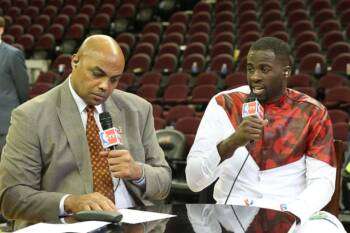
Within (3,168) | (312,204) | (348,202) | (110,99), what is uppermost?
(110,99)

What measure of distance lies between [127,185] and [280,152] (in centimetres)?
72

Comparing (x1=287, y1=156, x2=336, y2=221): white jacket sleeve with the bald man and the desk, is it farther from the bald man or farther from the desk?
the bald man

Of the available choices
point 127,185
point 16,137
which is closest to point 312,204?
point 127,185

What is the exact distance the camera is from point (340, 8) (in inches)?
410

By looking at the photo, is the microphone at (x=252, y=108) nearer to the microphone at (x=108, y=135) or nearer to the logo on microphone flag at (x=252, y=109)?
the logo on microphone flag at (x=252, y=109)

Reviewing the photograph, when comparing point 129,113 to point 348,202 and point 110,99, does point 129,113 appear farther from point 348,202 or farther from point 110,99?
point 348,202

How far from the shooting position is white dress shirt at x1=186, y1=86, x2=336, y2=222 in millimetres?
2445

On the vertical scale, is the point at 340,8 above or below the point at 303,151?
above

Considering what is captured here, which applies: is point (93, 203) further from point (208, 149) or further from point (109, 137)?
point (208, 149)

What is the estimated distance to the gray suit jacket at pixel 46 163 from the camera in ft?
6.70

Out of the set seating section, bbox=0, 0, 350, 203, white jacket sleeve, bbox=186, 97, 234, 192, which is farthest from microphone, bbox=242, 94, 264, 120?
seating section, bbox=0, 0, 350, 203

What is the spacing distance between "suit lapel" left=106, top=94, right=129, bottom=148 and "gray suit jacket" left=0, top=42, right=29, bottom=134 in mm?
1809

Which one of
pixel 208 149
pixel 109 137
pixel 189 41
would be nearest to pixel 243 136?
pixel 208 149

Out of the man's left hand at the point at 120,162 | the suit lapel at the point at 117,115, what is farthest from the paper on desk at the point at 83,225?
the suit lapel at the point at 117,115
